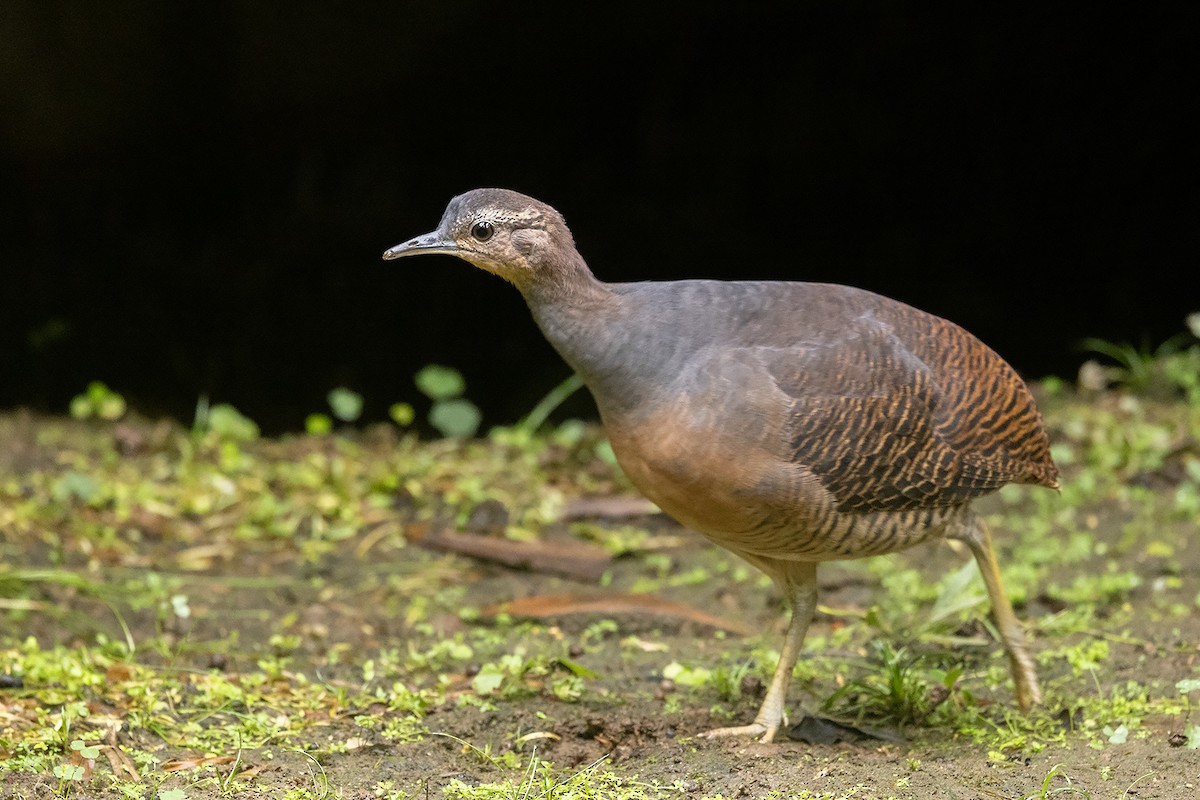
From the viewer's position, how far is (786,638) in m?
4.35

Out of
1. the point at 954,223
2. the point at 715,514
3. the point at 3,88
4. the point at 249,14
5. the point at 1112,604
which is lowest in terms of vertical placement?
the point at 1112,604

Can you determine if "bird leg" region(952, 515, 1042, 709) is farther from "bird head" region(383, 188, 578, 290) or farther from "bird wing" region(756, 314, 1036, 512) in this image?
"bird head" region(383, 188, 578, 290)

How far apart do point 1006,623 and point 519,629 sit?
195 centimetres

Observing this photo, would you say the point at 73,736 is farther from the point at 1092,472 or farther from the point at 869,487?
the point at 1092,472

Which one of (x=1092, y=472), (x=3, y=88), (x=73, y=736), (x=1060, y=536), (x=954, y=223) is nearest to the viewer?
(x=73, y=736)

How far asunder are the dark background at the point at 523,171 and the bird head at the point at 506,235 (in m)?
4.21

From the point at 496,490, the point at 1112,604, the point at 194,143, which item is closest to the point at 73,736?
the point at 496,490

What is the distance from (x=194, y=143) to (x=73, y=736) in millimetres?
5430

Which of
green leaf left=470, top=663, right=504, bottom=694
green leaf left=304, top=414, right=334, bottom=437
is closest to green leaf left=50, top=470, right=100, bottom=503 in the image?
green leaf left=304, top=414, right=334, bottom=437

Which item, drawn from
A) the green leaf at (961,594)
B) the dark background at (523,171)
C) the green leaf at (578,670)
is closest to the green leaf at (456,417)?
the dark background at (523,171)

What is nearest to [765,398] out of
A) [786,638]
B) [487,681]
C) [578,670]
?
[786,638]

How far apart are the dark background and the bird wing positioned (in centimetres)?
432

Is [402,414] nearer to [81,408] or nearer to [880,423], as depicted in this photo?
[81,408]

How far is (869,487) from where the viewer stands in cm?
408
